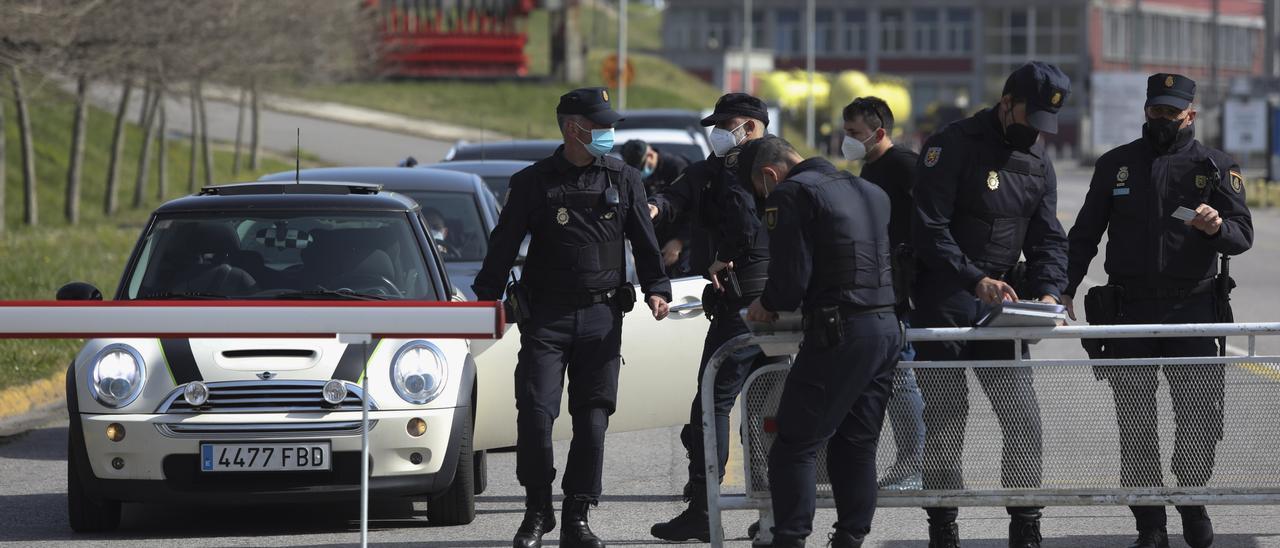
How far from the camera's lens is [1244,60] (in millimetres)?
112438

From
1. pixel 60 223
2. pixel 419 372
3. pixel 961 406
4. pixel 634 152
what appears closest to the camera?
pixel 961 406

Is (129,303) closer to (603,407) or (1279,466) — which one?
(603,407)

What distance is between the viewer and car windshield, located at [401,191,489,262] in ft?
35.3

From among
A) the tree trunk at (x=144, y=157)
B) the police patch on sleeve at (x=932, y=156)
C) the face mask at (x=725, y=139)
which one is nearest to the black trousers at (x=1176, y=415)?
the police patch on sleeve at (x=932, y=156)

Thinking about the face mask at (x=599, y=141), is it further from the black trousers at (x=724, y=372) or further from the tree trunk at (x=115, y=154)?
the tree trunk at (x=115, y=154)

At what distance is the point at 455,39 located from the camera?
6078 centimetres

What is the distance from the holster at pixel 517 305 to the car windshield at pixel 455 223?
375cm

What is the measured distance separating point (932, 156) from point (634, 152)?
18.2 ft

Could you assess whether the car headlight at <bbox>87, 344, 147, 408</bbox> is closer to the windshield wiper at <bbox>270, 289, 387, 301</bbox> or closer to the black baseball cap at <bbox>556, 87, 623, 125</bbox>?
the windshield wiper at <bbox>270, 289, 387, 301</bbox>

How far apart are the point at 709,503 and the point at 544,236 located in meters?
1.27

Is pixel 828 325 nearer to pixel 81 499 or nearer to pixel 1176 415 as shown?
pixel 1176 415

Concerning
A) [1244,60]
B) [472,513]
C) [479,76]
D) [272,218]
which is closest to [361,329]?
[472,513]

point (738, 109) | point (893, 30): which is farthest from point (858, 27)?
point (738, 109)

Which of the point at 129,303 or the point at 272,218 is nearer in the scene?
the point at 129,303
